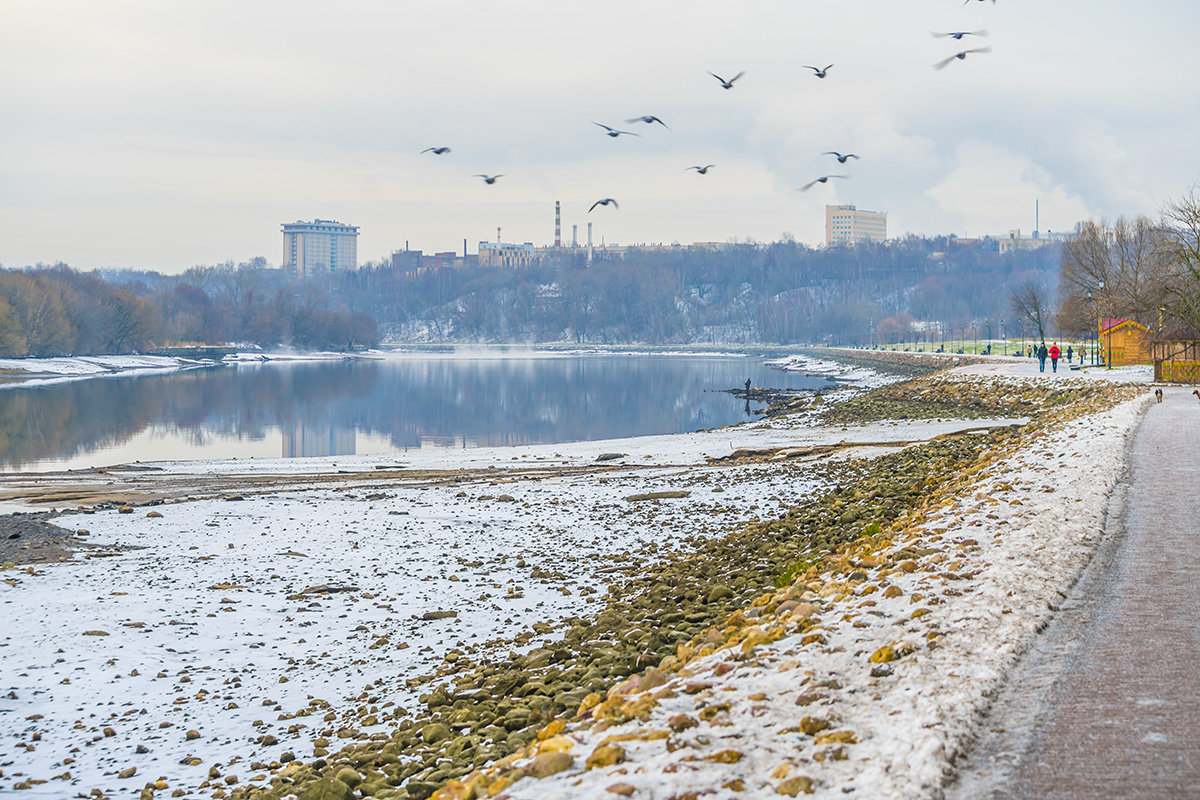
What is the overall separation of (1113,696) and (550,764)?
3.27 metres

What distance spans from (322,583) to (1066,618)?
10064 mm

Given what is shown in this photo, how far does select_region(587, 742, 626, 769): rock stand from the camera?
5.14m

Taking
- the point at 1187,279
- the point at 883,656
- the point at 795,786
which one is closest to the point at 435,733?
the point at 883,656

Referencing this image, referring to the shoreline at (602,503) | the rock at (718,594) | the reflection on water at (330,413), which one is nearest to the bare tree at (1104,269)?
the reflection on water at (330,413)

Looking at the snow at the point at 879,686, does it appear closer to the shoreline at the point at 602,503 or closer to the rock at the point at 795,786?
the rock at the point at 795,786

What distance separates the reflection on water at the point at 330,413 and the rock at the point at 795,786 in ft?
115

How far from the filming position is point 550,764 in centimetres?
525

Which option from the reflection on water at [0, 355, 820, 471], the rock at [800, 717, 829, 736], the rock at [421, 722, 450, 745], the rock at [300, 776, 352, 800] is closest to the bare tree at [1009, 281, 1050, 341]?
the reflection on water at [0, 355, 820, 471]

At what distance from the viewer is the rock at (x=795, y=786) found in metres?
4.62

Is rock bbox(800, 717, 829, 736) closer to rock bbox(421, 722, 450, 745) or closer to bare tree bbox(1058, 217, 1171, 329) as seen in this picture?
rock bbox(421, 722, 450, 745)

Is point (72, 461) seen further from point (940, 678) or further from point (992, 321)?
point (992, 321)

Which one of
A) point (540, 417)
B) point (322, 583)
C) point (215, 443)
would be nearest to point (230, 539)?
point (322, 583)

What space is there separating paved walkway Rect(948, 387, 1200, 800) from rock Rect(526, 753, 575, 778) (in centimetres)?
195

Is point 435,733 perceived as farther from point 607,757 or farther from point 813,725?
point 813,725
